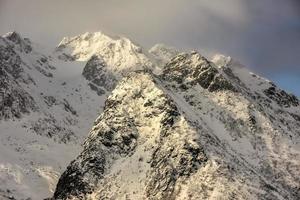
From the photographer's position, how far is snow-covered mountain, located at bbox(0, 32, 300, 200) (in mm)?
82375

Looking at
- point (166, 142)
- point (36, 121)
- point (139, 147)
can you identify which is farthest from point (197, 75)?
point (36, 121)

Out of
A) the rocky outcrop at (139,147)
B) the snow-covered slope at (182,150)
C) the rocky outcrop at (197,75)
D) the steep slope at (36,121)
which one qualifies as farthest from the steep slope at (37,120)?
the rocky outcrop at (197,75)

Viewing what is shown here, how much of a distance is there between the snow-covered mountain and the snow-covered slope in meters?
0.13

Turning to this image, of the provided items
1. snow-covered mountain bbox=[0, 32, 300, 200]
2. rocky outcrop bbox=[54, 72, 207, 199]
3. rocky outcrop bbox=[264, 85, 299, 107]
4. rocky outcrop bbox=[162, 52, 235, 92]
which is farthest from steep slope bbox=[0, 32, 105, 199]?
rocky outcrop bbox=[264, 85, 299, 107]

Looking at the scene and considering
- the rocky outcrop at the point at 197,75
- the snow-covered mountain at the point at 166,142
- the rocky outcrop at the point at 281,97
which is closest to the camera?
the snow-covered mountain at the point at 166,142

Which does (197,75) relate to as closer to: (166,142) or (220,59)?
(166,142)

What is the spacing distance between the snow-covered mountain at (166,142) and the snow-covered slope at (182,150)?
128 millimetres

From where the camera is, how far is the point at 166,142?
8606cm

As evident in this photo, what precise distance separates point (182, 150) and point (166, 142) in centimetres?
294

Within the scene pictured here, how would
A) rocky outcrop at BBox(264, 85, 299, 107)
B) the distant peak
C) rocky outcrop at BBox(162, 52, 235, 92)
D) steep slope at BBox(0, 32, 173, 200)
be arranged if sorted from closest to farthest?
steep slope at BBox(0, 32, 173, 200)
rocky outcrop at BBox(162, 52, 235, 92)
rocky outcrop at BBox(264, 85, 299, 107)
the distant peak

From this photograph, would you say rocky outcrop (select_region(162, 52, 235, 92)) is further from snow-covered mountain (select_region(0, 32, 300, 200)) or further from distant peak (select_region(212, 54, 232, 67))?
distant peak (select_region(212, 54, 232, 67))

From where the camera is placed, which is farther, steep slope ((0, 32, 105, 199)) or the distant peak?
the distant peak

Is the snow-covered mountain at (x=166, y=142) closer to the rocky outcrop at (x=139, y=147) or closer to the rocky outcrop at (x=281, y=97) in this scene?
the rocky outcrop at (x=139, y=147)

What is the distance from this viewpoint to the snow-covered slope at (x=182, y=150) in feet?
268
